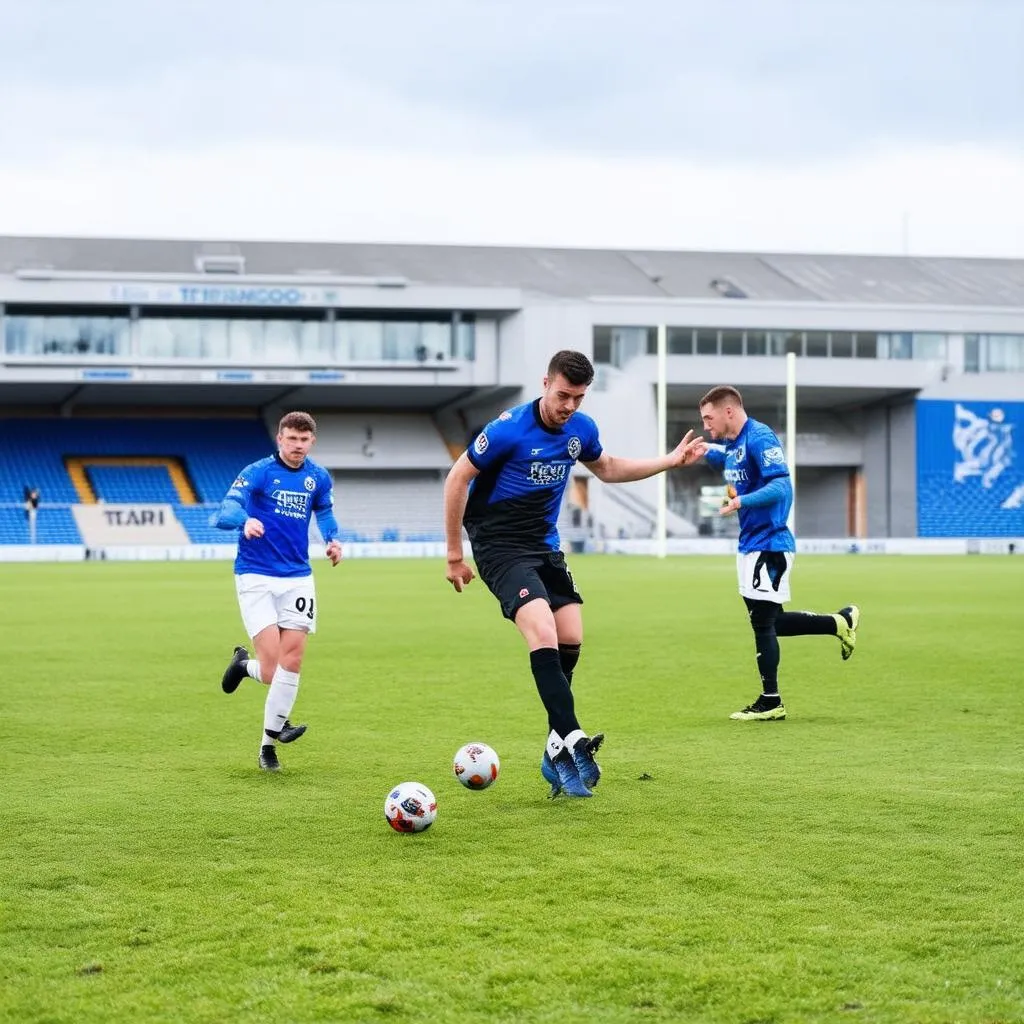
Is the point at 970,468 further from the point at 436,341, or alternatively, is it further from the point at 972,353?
the point at 436,341

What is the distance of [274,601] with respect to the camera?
8.42 metres

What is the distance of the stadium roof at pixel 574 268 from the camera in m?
62.8

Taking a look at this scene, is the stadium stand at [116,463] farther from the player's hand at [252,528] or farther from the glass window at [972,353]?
the player's hand at [252,528]

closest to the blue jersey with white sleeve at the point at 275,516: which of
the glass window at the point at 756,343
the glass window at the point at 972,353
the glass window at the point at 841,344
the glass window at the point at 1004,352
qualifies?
the glass window at the point at 756,343

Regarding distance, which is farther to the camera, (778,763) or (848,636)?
(848,636)

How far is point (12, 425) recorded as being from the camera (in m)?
62.7

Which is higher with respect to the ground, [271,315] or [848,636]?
[271,315]

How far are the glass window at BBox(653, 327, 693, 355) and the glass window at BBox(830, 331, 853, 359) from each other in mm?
6395

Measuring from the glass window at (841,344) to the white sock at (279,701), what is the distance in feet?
183

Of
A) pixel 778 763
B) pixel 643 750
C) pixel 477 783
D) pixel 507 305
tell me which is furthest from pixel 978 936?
pixel 507 305

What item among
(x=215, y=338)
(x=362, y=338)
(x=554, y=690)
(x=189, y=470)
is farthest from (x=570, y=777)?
(x=189, y=470)

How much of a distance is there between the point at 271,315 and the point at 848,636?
5056 cm

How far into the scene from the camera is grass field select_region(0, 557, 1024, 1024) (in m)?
4.07

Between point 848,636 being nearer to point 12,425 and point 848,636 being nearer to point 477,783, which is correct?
point 477,783
